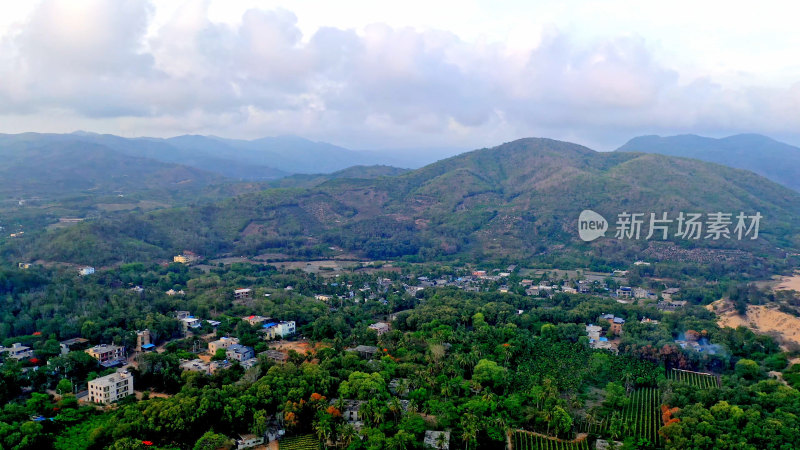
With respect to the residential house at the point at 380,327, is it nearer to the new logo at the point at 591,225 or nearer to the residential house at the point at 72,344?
the residential house at the point at 72,344

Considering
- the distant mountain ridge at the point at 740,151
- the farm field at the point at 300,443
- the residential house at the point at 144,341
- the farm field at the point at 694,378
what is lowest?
the farm field at the point at 300,443

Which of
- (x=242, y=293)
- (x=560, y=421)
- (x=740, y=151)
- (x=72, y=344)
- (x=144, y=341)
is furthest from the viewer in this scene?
(x=740, y=151)

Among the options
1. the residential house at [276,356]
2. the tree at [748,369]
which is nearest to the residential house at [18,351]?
the residential house at [276,356]

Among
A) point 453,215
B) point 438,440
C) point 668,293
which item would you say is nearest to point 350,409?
point 438,440

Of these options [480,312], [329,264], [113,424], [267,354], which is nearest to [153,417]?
[113,424]

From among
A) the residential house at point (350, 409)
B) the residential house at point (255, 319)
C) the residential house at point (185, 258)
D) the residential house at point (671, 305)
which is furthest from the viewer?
the residential house at point (185, 258)

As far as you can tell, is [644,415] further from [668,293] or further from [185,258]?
[185,258]

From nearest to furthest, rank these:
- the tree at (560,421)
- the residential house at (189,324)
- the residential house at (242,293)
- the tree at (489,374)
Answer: the tree at (560,421) < the tree at (489,374) < the residential house at (189,324) < the residential house at (242,293)
